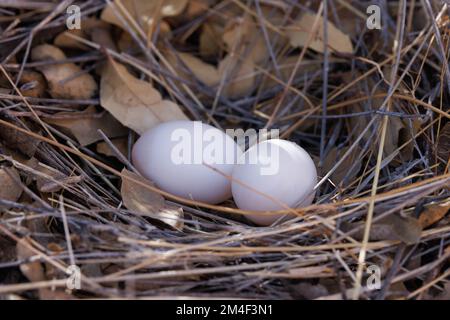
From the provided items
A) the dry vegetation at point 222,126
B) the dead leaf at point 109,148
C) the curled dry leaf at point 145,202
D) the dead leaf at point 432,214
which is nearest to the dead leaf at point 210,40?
the dry vegetation at point 222,126

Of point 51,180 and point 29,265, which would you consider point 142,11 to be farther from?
point 29,265

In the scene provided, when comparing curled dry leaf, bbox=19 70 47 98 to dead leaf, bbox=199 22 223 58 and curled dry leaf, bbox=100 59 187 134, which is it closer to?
curled dry leaf, bbox=100 59 187 134

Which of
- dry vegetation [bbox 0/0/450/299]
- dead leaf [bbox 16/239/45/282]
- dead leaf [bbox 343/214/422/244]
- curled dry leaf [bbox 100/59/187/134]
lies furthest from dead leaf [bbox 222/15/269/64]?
dead leaf [bbox 16/239/45/282]

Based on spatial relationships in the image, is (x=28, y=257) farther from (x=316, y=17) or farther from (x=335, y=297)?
(x=316, y=17)

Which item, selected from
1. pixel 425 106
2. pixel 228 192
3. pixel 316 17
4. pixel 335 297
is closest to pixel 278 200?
pixel 228 192

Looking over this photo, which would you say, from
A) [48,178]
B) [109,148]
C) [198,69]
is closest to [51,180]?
[48,178]

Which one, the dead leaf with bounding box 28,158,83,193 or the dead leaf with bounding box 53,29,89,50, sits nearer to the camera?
the dead leaf with bounding box 28,158,83,193
